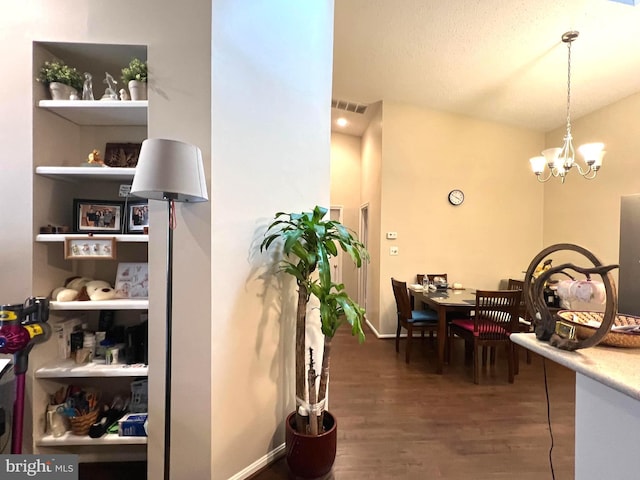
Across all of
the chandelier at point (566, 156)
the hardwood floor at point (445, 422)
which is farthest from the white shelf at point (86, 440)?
the chandelier at point (566, 156)

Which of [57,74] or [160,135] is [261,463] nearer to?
[160,135]

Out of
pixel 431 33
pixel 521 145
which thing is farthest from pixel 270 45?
pixel 521 145

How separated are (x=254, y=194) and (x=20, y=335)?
1.32m

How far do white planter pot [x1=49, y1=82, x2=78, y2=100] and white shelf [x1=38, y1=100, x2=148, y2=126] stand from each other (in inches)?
2.2

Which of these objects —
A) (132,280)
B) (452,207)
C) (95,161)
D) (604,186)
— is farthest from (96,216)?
(604,186)

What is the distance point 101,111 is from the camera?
161 centimetres

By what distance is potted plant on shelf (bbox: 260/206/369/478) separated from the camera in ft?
5.20

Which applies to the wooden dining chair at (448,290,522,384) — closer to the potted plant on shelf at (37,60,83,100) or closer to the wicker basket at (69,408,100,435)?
the wicker basket at (69,408,100,435)

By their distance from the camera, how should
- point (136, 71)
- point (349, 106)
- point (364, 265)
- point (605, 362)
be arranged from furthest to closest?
point (364, 265), point (349, 106), point (136, 71), point (605, 362)

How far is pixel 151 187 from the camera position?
1.13 m

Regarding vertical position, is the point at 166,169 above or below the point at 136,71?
below

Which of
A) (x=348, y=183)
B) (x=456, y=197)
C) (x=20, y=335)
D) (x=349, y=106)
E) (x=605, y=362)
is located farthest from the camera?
(x=348, y=183)

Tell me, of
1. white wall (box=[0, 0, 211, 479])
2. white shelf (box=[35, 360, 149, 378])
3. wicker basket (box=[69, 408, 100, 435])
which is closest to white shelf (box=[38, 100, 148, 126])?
white wall (box=[0, 0, 211, 479])

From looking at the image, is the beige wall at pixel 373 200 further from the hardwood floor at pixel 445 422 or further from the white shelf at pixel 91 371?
the white shelf at pixel 91 371
